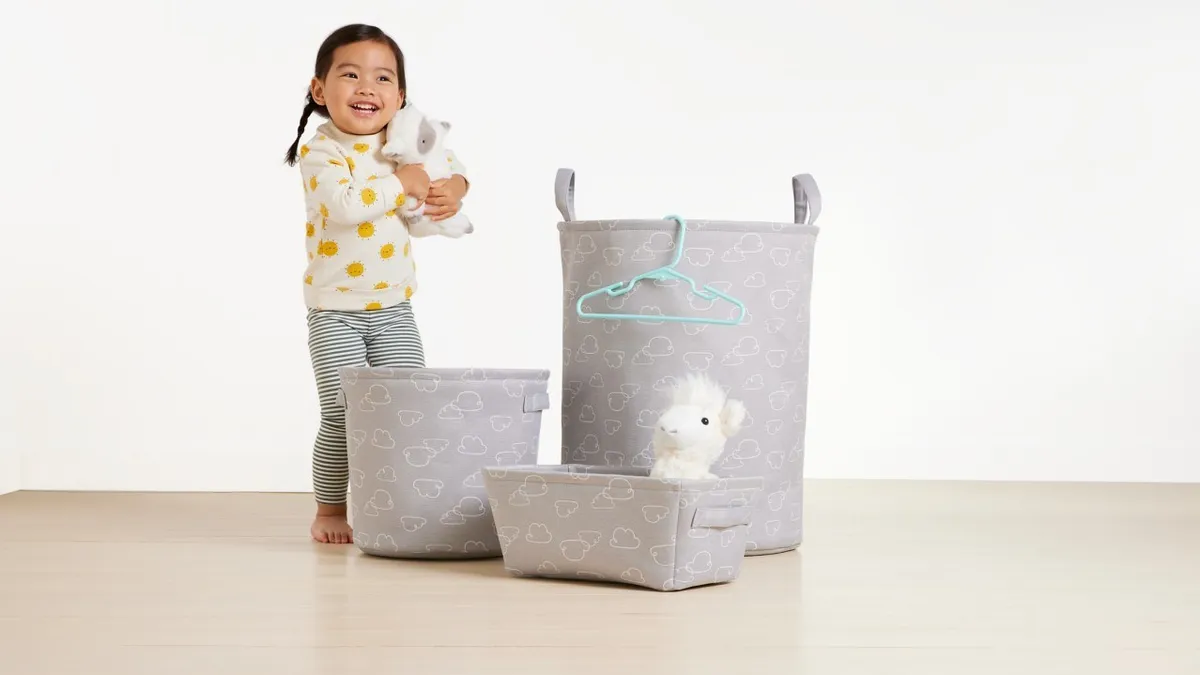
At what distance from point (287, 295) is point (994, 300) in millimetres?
1760

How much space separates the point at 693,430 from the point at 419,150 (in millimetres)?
745

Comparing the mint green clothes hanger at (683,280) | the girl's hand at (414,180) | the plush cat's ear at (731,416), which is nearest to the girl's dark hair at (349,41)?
the girl's hand at (414,180)

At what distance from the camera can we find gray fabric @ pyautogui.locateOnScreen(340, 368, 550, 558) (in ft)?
6.54

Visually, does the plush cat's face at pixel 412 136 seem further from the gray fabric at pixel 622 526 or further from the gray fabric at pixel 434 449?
the gray fabric at pixel 622 526

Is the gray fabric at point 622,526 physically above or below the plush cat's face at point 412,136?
below

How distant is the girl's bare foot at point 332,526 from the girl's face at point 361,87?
2.13 feet

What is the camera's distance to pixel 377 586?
1.78 meters

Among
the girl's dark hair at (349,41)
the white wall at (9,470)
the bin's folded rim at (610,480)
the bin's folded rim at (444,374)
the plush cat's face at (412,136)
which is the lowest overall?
the white wall at (9,470)

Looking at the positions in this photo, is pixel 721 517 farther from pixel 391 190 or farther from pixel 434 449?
pixel 391 190

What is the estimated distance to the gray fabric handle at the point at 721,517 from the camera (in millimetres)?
1753

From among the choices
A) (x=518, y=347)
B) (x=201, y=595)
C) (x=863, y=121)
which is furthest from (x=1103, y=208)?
(x=201, y=595)

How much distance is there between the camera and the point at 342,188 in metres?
2.14

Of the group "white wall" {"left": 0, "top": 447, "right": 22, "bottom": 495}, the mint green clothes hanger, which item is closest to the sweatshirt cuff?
the mint green clothes hanger

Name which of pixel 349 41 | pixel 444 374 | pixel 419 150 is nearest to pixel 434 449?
pixel 444 374
